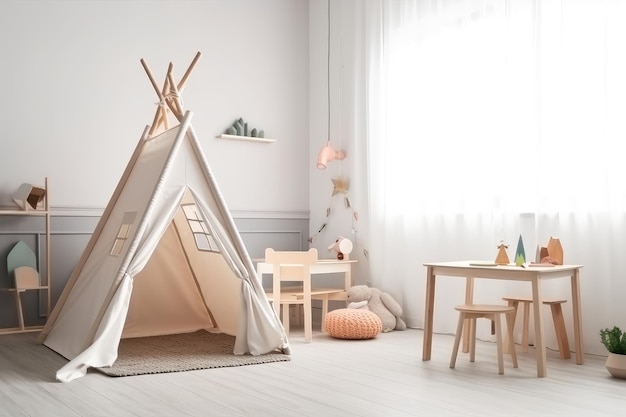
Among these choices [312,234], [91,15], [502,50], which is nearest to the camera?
[502,50]

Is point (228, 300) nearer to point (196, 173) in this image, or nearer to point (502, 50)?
point (196, 173)

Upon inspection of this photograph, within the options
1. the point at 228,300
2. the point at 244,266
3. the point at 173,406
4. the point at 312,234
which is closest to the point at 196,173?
the point at 244,266

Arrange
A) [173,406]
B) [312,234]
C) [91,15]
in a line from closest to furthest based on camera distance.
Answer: [173,406] → [91,15] → [312,234]

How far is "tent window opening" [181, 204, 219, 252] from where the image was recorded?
487 cm

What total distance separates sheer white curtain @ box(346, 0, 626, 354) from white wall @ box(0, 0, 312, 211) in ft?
2.97

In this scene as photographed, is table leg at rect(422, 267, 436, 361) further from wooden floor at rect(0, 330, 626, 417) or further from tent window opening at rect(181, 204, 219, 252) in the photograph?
tent window opening at rect(181, 204, 219, 252)

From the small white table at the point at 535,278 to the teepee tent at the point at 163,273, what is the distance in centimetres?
93

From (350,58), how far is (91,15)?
2.17m

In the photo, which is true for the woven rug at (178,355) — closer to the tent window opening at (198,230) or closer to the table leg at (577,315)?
the tent window opening at (198,230)

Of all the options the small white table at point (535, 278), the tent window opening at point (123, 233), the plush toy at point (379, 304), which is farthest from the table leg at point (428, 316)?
the tent window opening at point (123, 233)

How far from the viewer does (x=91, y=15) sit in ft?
18.4

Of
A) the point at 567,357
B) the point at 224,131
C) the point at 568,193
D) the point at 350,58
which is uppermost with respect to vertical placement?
the point at 350,58

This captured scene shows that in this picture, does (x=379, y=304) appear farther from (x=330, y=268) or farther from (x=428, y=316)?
(x=428, y=316)

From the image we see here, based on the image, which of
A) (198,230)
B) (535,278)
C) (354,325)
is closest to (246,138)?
(198,230)
